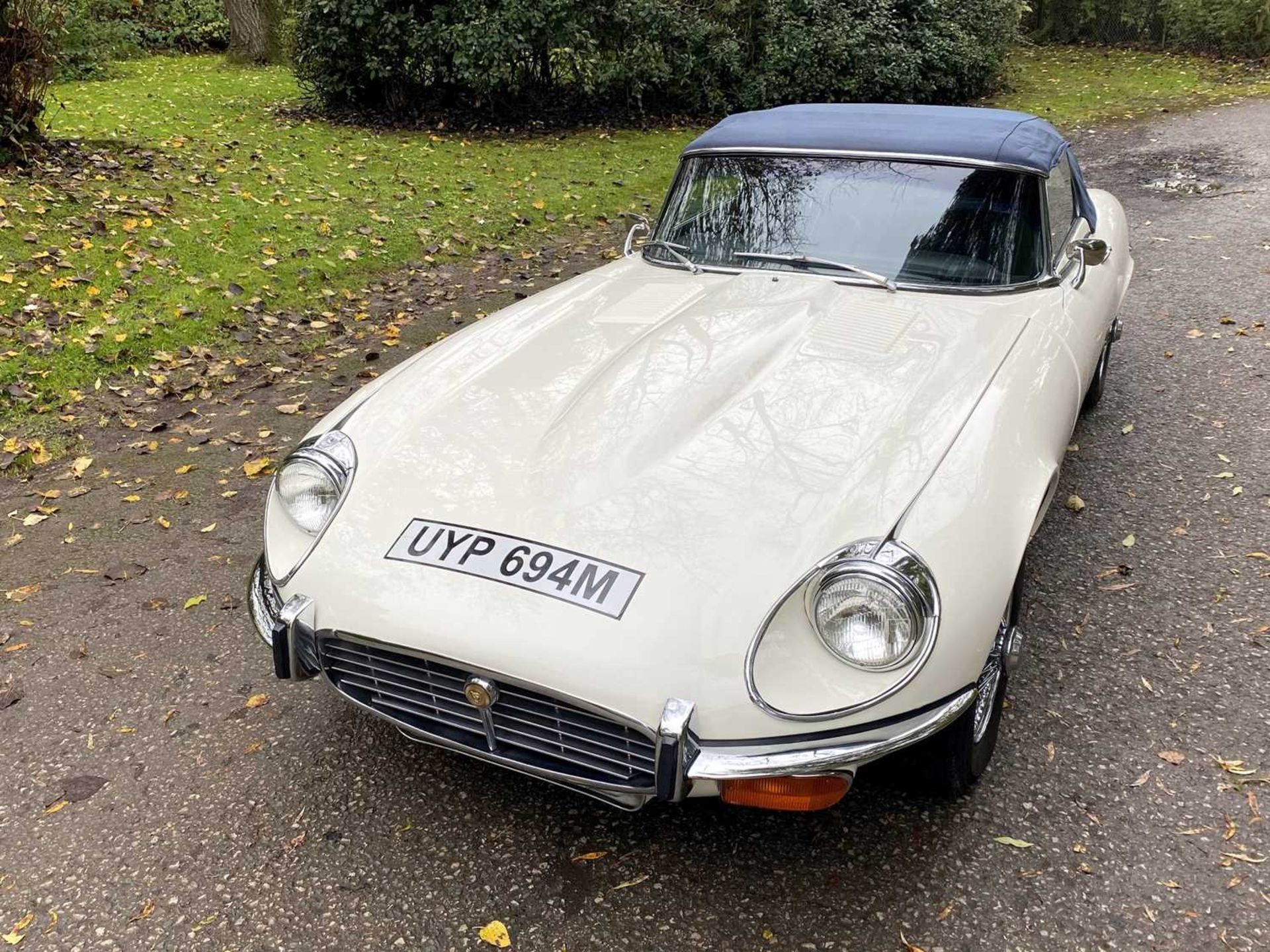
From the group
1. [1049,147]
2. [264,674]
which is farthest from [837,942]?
[1049,147]

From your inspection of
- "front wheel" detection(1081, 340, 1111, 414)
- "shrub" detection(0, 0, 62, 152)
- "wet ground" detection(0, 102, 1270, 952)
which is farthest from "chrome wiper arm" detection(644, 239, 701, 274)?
"shrub" detection(0, 0, 62, 152)

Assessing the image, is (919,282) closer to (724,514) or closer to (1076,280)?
(1076,280)

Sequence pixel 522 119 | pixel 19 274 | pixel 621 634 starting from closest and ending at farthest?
pixel 621 634, pixel 19 274, pixel 522 119

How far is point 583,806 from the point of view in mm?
2637

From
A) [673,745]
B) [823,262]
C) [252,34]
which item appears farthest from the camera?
[252,34]

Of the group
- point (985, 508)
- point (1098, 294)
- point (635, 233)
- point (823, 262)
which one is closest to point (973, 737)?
point (985, 508)

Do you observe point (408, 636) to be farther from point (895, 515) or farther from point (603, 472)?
point (895, 515)

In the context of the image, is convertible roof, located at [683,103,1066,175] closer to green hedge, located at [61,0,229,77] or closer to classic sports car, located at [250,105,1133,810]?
classic sports car, located at [250,105,1133,810]

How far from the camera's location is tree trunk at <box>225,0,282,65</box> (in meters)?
16.4

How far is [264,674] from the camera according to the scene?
320 centimetres

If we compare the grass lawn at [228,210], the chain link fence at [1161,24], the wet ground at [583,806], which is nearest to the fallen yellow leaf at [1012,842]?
the wet ground at [583,806]

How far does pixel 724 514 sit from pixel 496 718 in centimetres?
71

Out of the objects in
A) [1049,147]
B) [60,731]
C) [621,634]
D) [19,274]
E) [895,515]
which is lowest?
[60,731]

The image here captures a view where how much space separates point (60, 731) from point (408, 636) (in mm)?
1514
